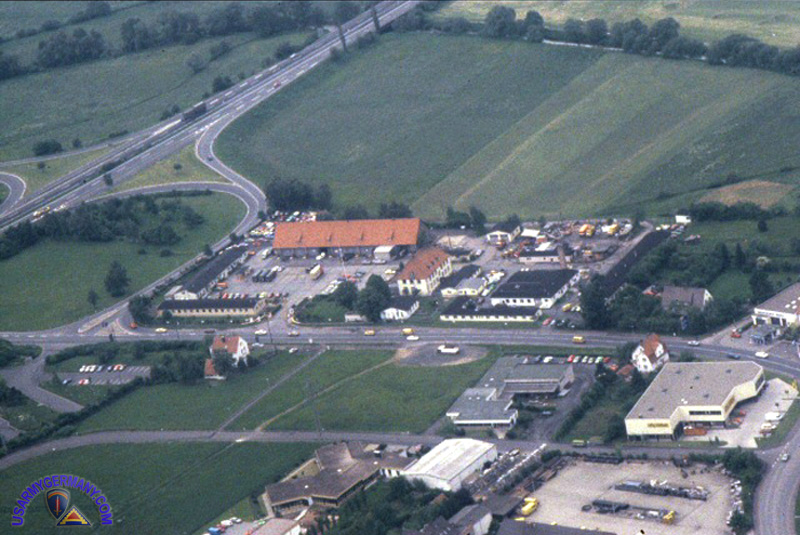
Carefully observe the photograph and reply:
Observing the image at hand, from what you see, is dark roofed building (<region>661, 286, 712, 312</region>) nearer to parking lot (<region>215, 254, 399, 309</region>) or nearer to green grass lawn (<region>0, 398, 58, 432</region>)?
parking lot (<region>215, 254, 399, 309</region>)

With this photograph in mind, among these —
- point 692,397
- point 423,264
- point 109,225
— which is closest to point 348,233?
A: point 423,264

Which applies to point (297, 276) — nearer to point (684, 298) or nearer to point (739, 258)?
point (684, 298)

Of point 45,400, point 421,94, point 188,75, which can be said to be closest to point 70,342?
point 45,400

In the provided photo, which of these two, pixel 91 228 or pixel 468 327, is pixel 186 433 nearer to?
pixel 468 327

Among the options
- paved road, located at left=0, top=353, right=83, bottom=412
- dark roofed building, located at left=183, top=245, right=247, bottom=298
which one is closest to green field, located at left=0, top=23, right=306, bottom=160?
dark roofed building, located at left=183, top=245, right=247, bottom=298

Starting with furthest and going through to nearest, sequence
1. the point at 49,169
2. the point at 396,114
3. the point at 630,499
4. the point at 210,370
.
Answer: the point at 49,169
the point at 396,114
the point at 210,370
the point at 630,499

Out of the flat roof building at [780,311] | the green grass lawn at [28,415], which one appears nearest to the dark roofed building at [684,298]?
the flat roof building at [780,311]

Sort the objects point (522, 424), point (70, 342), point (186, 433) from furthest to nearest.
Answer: point (70, 342)
point (186, 433)
point (522, 424)

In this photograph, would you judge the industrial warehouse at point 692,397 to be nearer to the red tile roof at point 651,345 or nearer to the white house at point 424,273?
the red tile roof at point 651,345
